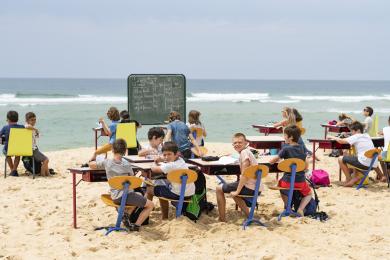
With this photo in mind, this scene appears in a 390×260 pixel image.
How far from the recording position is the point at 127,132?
876 cm

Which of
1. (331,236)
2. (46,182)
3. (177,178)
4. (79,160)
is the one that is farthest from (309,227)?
(79,160)

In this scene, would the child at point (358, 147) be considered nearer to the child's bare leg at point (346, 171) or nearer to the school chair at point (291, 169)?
the child's bare leg at point (346, 171)

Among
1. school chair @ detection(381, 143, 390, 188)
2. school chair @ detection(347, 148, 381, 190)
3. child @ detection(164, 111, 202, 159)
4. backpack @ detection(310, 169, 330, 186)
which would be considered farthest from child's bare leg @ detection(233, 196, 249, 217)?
school chair @ detection(381, 143, 390, 188)

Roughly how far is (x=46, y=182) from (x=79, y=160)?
7.54 ft

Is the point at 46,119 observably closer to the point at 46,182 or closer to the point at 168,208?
the point at 46,182

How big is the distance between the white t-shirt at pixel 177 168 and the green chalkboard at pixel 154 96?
4.15 m

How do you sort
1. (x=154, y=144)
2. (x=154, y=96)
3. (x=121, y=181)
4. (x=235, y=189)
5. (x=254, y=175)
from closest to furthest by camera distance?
(x=121, y=181)
(x=254, y=175)
(x=235, y=189)
(x=154, y=144)
(x=154, y=96)

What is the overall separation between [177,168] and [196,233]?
61 centimetres

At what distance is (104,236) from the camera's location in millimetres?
5266

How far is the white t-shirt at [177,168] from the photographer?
5.43 metres

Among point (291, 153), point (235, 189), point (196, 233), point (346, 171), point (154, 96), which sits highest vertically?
point (154, 96)

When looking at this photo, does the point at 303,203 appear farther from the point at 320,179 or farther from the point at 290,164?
the point at 320,179

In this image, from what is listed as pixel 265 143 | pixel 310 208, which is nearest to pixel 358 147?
pixel 265 143

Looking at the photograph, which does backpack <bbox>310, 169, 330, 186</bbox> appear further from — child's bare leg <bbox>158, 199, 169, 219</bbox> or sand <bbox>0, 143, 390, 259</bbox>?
child's bare leg <bbox>158, 199, 169, 219</bbox>
